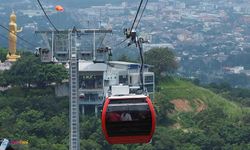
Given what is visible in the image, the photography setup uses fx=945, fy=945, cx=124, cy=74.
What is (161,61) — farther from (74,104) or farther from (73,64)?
(74,104)

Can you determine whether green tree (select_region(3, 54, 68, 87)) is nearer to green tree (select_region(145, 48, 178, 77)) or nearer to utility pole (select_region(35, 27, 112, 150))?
utility pole (select_region(35, 27, 112, 150))

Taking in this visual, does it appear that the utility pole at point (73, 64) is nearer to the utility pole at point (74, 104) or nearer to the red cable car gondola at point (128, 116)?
the utility pole at point (74, 104)

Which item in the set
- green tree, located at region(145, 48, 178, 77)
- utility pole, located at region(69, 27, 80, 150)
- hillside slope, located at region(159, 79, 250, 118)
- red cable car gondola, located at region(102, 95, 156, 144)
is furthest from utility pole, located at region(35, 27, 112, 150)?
red cable car gondola, located at region(102, 95, 156, 144)

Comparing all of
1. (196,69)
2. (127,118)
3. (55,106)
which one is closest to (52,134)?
(55,106)

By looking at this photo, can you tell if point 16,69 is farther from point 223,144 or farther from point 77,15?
point 77,15

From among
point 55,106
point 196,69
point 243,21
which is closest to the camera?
point 55,106
